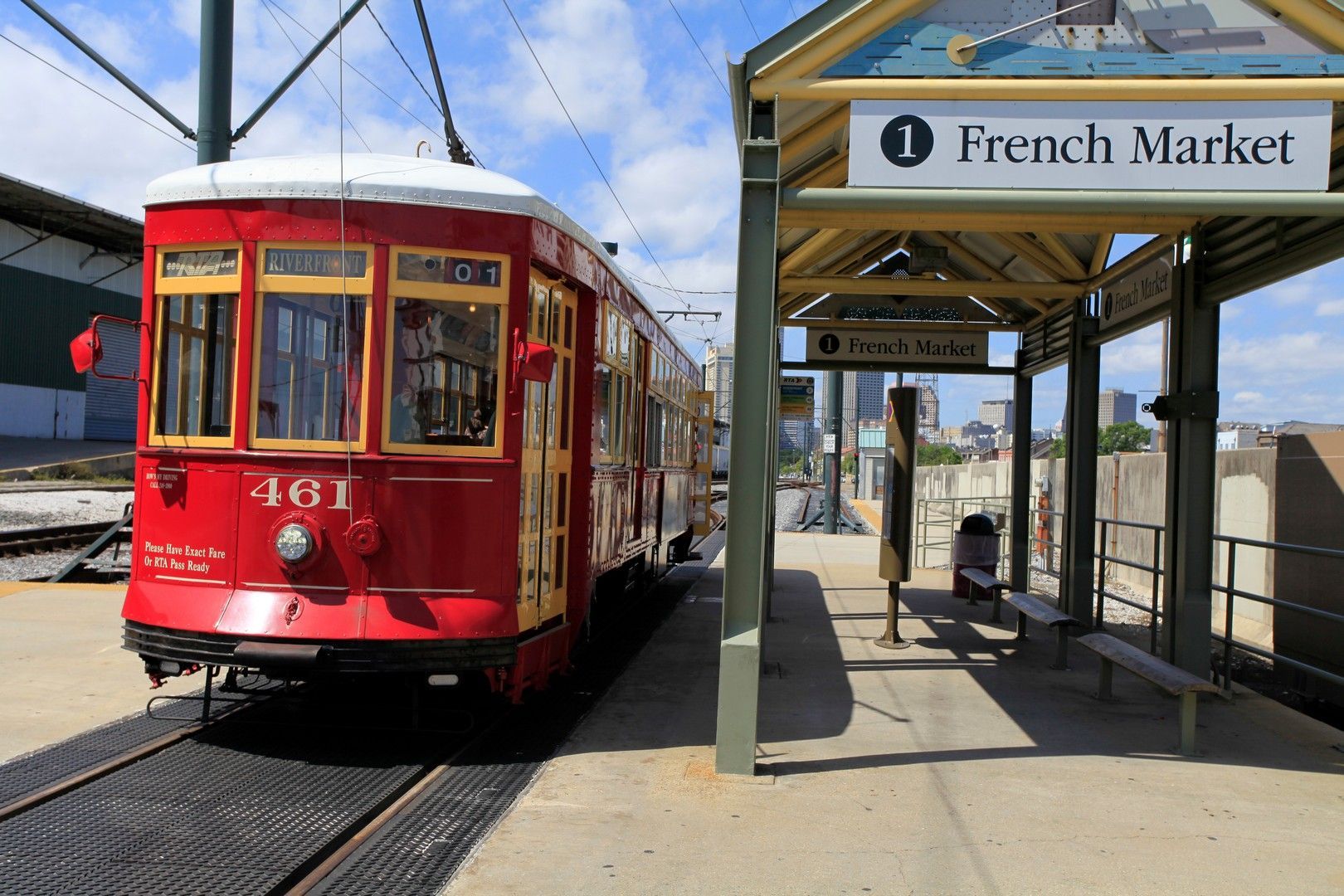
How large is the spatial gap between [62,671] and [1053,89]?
699 centimetres

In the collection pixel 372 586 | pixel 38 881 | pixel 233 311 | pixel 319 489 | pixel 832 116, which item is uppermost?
pixel 832 116

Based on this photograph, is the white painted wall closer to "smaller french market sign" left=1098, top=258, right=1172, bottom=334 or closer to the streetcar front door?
the streetcar front door

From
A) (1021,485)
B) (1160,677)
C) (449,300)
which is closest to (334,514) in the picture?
(449,300)

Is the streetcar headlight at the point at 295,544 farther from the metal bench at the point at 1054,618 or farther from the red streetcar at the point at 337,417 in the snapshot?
the metal bench at the point at 1054,618

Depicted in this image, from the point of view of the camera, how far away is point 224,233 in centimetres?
588

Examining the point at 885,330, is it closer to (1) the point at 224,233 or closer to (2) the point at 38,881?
(1) the point at 224,233

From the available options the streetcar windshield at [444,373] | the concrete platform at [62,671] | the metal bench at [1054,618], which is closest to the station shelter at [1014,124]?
the streetcar windshield at [444,373]

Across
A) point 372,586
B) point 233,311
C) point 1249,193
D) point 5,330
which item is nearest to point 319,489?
point 372,586

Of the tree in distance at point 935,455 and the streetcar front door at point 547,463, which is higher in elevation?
the tree in distance at point 935,455

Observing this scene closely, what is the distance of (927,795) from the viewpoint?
534 centimetres

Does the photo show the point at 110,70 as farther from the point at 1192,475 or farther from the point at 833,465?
the point at 833,465

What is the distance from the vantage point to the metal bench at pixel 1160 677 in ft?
19.8

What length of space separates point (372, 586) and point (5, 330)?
3414 cm

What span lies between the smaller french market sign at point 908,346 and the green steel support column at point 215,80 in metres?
5.73
